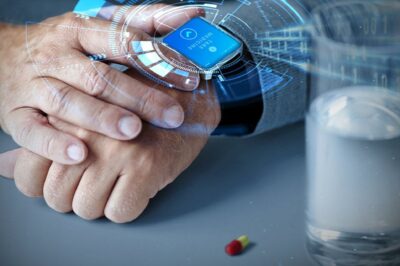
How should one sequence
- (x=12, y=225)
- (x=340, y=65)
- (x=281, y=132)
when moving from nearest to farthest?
(x=340, y=65) → (x=12, y=225) → (x=281, y=132)

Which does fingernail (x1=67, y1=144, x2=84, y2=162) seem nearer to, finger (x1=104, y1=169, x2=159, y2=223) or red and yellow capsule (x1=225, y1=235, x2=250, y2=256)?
finger (x1=104, y1=169, x2=159, y2=223)

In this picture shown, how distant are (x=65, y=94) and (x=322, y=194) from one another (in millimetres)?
290

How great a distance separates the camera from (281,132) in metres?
0.69

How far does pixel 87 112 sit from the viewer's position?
0.62m

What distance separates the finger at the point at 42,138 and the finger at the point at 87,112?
0.02m

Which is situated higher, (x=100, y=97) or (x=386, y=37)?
(x=386, y=37)

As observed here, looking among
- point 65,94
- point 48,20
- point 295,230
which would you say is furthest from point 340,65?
point 48,20

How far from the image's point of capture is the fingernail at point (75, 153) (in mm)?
601

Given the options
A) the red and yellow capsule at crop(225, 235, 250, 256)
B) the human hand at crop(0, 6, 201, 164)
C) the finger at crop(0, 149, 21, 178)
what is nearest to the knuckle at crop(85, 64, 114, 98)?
the human hand at crop(0, 6, 201, 164)

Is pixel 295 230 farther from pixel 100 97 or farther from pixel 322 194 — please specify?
pixel 100 97

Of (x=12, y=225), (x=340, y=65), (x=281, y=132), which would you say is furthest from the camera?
(x=281, y=132)

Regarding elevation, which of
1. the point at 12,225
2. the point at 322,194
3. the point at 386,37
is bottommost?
the point at 12,225

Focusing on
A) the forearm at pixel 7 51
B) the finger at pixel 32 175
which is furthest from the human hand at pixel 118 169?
the forearm at pixel 7 51

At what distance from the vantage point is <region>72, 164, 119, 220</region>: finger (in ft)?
1.93
